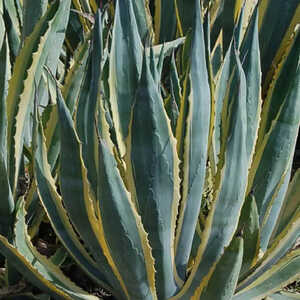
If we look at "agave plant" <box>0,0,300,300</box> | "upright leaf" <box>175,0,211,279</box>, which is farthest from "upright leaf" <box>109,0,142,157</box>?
"upright leaf" <box>175,0,211,279</box>

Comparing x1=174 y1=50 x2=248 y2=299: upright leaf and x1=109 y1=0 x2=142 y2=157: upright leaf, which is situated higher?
x1=109 y1=0 x2=142 y2=157: upright leaf

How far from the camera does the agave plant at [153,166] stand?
1.07 meters

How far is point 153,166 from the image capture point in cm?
107

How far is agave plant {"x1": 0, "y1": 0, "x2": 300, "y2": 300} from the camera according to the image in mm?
1072

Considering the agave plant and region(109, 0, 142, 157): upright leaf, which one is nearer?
the agave plant

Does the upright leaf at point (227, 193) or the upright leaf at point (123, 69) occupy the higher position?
the upright leaf at point (123, 69)

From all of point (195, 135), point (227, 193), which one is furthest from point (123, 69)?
point (227, 193)

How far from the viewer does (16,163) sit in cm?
140

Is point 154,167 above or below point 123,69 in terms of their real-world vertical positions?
below

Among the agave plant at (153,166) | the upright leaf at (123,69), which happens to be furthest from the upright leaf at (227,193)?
the upright leaf at (123,69)

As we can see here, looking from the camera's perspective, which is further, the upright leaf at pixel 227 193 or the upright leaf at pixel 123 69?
the upright leaf at pixel 123 69

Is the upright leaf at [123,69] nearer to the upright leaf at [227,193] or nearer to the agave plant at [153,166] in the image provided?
the agave plant at [153,166]

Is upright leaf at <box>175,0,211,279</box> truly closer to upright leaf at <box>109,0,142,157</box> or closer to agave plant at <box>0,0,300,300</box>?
agave plant at <box>0,0,300,300</box>

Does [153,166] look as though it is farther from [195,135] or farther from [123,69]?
[123,69]
